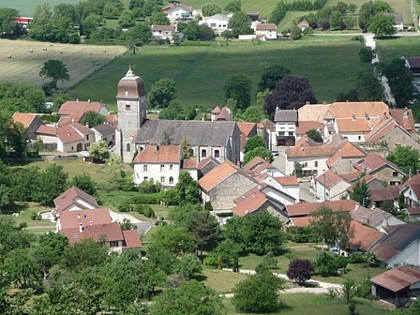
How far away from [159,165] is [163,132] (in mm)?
4174

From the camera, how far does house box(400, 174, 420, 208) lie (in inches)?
1913

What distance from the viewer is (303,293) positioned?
126ft

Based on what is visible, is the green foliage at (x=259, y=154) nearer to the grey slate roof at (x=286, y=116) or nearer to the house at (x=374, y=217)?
the grey slate roof at (x=286, y=116)

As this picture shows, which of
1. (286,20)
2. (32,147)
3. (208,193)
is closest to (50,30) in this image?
(286,20)

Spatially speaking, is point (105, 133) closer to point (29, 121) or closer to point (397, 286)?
point (29, 121)

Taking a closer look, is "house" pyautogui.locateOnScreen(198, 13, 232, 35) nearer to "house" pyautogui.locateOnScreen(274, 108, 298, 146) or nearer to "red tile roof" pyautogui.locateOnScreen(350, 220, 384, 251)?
"house" pyautogui.locateOnScreen(274, 108, 298, 146)

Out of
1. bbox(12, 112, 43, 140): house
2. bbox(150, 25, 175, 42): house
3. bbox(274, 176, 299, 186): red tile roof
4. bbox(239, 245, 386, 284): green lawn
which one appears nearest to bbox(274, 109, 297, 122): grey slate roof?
bbox(274, 176, 299, 186): red tile roof

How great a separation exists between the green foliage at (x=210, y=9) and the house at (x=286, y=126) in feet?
190

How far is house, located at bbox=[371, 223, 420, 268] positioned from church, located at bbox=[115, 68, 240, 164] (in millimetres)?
15795

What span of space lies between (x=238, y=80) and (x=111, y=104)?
9.44 metres

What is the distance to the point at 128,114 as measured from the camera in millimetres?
59500

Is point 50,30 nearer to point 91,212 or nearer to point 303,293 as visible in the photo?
point 91,212

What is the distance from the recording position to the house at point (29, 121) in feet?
208

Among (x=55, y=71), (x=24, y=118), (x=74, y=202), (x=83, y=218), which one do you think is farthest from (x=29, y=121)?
(x=83, y=218)
